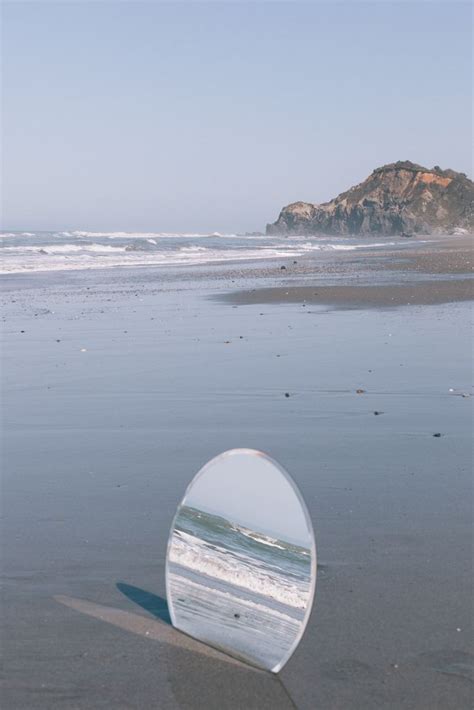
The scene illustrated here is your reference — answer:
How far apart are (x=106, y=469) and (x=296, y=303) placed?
31.9 ft

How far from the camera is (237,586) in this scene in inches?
105

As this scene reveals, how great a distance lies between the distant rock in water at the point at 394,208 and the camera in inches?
3883

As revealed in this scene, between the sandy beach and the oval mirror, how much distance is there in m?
0.10

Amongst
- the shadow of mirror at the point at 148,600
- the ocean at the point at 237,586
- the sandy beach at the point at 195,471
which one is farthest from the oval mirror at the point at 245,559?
the shadow of mirror at the point at 148,600

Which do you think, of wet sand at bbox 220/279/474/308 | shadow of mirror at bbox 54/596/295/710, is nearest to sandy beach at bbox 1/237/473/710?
shadow of mirror at bbox 54/596/295/710

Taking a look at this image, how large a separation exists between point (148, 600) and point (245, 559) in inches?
23.8

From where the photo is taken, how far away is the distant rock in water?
98625 mm

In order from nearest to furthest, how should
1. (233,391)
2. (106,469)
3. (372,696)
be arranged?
1. (372,696)
2. (106,469)
3. (233,391)

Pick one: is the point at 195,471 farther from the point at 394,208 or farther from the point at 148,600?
the point at 394,208

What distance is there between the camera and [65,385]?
7.14 metres

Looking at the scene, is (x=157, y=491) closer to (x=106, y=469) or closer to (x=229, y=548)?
(x=106, y=469)

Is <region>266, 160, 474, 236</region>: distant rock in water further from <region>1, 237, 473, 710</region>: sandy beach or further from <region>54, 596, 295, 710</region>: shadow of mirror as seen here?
<region>54, 596, 295, 710</region>: shadow of mirror

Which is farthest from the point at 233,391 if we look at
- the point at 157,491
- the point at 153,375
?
the point at 157,491

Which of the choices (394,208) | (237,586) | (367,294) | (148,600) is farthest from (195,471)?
(394,208)
